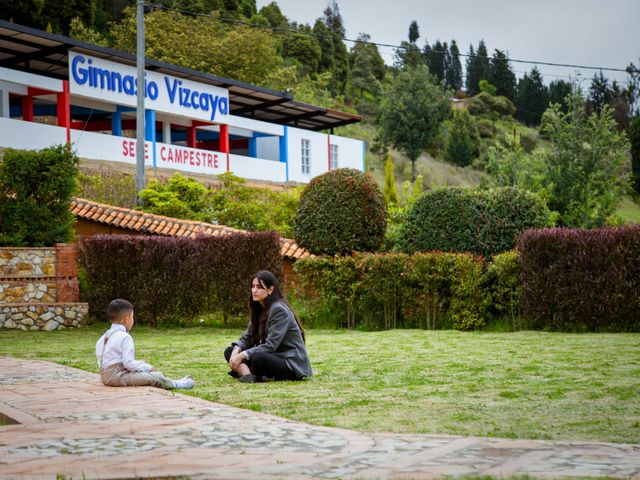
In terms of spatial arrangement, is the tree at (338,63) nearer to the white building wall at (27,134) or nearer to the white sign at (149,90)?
the white sign at (149,90)

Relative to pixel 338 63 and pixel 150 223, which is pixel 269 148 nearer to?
pixel 150 223

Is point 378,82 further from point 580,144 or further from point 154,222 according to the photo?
point 154,222

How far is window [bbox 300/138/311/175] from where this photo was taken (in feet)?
151

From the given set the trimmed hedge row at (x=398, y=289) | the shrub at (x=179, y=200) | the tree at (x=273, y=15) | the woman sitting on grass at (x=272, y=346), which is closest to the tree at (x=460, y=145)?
the tree at (x=273, y=15)

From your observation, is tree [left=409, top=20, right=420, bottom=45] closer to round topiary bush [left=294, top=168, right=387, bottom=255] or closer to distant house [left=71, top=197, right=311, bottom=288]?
distant house [left=71, top=197, right=311, bottom=288]

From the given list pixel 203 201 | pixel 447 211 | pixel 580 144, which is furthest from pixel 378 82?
pixel 447 211

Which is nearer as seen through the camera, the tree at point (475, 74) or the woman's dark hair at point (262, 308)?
the woman's dark hair at point (262, 308)

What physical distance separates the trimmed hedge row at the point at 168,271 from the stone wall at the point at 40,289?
353 mm

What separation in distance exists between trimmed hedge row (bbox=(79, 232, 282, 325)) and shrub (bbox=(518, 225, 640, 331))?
18.1 feet

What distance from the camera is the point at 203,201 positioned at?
2789 cm

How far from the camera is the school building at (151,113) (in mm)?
30953

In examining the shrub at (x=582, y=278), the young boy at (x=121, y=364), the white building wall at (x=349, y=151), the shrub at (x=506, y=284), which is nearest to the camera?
the young boy at (x=121, y=364)

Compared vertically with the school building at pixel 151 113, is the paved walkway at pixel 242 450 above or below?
below

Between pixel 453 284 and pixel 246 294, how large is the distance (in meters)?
4.49
